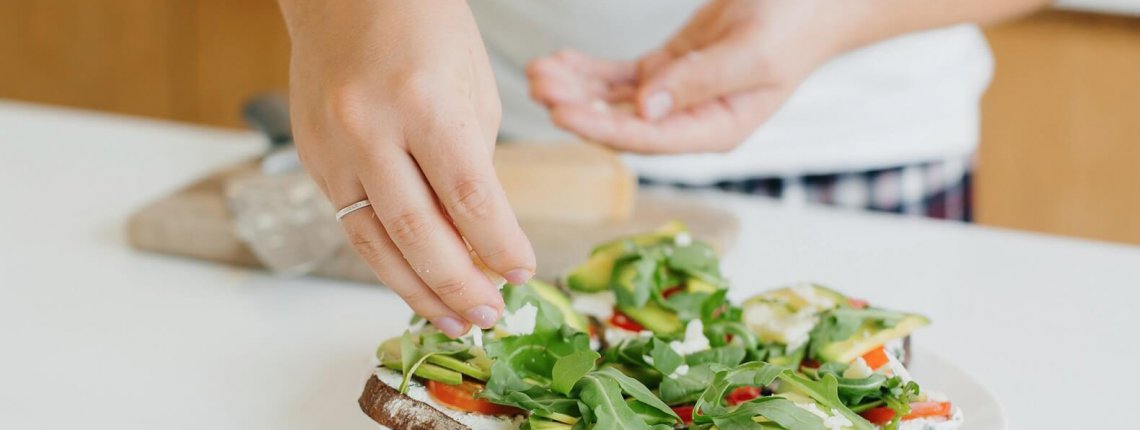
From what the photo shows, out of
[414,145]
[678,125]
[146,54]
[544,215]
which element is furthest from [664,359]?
[146,54]

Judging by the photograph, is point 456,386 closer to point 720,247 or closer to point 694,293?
point 694,293

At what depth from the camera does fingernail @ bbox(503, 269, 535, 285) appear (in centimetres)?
72

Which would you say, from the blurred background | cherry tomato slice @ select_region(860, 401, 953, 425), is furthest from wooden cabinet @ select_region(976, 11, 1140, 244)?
cherry tomato slice @ select_region(860, 401, 953, 425)

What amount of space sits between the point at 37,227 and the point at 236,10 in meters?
2.01

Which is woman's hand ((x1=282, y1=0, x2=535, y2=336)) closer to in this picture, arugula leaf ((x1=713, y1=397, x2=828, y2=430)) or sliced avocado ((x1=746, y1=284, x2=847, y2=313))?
arugula leaf ((x1=713, y1=397, x2=828, y2=430))

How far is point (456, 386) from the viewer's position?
0.74 metres

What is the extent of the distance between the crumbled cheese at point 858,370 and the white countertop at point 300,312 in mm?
208

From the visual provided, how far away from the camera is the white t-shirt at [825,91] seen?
1418 mm

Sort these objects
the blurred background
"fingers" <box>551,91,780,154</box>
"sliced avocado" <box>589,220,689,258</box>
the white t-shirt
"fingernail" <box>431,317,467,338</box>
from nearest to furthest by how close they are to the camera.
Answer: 1. "fingernail" <box>431,317,467,338</box>
2. "sliced avocado" <box>589,220,689,258</box>
3. "fingers" <box>551,91,780,154</box>
4. the white t-shirt
5. the blurred background

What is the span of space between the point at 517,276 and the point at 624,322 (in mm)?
191

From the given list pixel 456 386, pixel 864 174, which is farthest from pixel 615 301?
pixel 864 174

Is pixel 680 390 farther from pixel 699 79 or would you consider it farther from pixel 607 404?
pixel 699 79

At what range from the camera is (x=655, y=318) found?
89cm

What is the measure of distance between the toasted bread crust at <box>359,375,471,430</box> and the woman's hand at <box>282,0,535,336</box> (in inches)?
2.2
